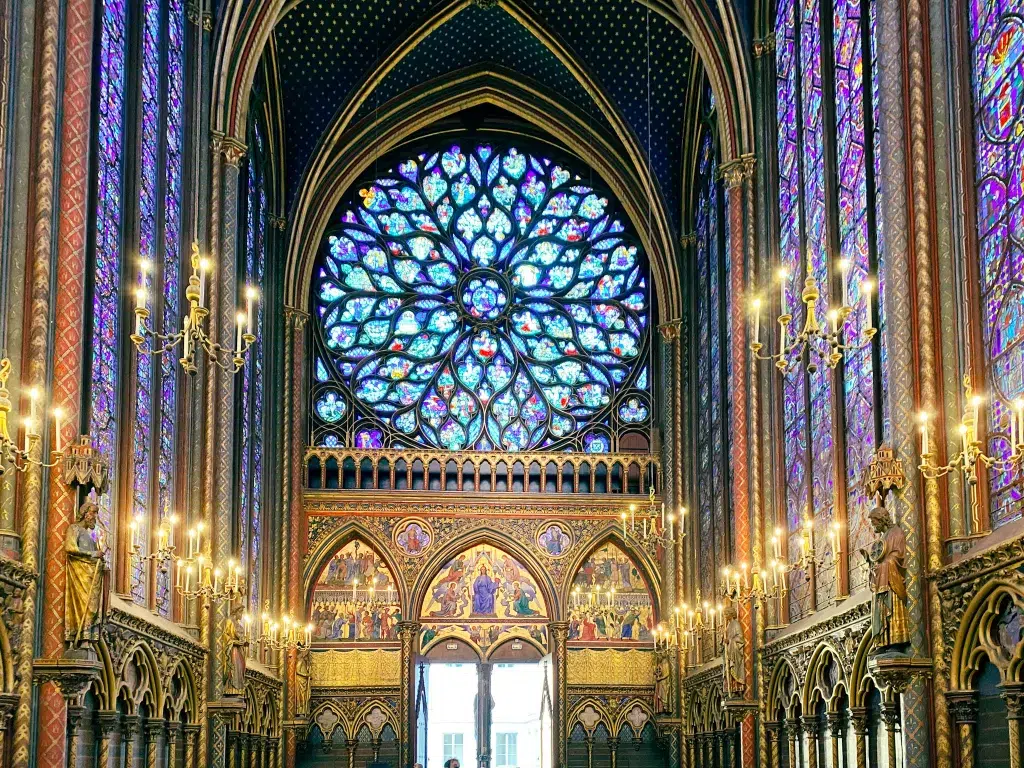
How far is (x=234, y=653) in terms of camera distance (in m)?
26.1

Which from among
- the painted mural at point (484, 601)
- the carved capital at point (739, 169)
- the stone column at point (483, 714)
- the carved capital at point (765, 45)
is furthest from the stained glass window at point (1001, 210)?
the stone column at point (483, 714)

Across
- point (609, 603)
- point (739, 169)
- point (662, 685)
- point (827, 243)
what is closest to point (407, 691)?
point (609, 603)

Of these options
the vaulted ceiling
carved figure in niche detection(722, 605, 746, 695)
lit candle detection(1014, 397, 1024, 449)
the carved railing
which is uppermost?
the vaulted ceiling

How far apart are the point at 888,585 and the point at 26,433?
10307mm

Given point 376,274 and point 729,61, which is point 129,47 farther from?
point 376,274

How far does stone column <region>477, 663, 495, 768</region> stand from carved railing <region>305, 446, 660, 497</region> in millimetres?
4793

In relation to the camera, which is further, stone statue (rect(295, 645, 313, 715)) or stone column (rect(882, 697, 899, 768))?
stone statue (rect(295, 645, 313, 715))

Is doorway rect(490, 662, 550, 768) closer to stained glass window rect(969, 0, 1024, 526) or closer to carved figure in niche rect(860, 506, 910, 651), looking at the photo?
carved figure in niche rect(860, 506, 910, 651)

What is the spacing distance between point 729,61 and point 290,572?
16320 mm

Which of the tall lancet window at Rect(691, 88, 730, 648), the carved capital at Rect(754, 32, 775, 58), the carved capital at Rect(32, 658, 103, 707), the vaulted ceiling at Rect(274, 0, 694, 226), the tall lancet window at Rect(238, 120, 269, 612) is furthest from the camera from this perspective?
the vaulted ceiling at Rect(274, 0, 694, 226)

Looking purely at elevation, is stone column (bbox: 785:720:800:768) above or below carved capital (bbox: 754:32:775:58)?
below

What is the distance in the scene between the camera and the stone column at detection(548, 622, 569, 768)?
35.3m

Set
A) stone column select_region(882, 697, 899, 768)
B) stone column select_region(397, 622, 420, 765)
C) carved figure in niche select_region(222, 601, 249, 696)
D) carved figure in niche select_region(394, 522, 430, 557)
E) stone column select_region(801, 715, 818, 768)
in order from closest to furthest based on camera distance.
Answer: stone column select_region(882, 697, 899, 768), stone column select_region(801, 715, 818, 768), carved figure in niche select_region(222, 601, 249, 696), stone column select_region(397, 622, 420, 765), carved figure in niche select_region(394, 522, 430, 557)

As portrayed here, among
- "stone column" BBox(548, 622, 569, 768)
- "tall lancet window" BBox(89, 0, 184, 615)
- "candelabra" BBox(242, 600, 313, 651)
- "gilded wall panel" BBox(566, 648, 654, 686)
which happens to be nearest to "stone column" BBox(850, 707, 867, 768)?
"tall lancet window" BBox(89, 0, 184, 615)
